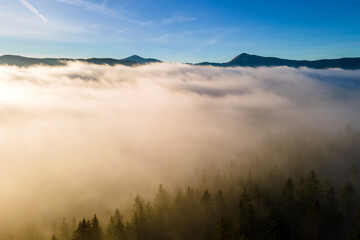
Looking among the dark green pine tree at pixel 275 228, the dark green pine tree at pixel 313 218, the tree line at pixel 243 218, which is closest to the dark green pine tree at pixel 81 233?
the tree line at pixel 243 218

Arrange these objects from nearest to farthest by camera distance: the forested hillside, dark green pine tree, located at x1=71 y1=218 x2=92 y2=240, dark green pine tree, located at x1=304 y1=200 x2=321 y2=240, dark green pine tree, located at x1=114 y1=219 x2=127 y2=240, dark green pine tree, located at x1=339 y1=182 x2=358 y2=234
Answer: dark green pine tree, located at x1=304 y1=200 x2=321 y2=240 < dark green pine tree, located at x1=71 y1=218 x2=92 y2=240 < the forested hillside < dark green pine tree, located at x1=114 y1=219 x2=127 y2=240 < dark green pine tree, located at x1=339 y1=182 x2=358 y2=234

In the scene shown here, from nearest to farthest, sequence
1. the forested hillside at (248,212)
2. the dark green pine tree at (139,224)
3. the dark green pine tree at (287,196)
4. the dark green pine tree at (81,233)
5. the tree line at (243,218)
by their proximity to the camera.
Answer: the dark green pine tree at (81,233)
the tree line at (243,218)
the forested hillside at (248,212)
the dark green pine tree at (139,224)
the dark green pine tree at (287,196)

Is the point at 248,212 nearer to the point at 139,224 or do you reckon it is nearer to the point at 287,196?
the point at 287,196

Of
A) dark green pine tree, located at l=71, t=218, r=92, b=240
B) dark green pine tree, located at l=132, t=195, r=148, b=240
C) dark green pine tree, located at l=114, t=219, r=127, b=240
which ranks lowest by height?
dark green pine tree, located at l=132, t=195, r=148, b=240

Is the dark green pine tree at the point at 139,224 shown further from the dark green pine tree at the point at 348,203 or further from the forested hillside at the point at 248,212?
the dark green pine tree at the point at 348,203

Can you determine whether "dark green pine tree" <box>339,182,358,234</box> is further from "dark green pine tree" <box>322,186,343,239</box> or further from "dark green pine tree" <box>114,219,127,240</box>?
"dark green pine tree" <box>114,219,127,240</box>

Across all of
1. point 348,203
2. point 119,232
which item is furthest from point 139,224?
point 348,203

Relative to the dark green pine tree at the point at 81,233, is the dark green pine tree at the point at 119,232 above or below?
below

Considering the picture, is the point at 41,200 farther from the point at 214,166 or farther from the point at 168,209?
the point at 214,166

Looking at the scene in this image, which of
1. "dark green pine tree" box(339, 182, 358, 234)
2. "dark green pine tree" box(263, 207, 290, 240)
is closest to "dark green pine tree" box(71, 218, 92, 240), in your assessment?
"dark green pine tree" box(263, 207, 290, 240)

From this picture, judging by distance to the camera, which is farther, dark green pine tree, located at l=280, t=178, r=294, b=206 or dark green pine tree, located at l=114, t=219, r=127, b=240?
dark green pine tree, located at l=280, t=178, r=294, b=206

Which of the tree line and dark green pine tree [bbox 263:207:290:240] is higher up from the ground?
dark green pine tree [bbox 263:207:290:240]

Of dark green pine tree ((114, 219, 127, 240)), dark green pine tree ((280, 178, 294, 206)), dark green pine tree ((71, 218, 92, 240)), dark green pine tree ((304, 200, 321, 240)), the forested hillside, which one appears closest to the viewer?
dark green pine tree ((304, 200, 321, 240))

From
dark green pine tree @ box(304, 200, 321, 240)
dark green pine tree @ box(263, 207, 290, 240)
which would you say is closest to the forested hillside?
dark green pine tree @ box(263, 207, 290, 240)
